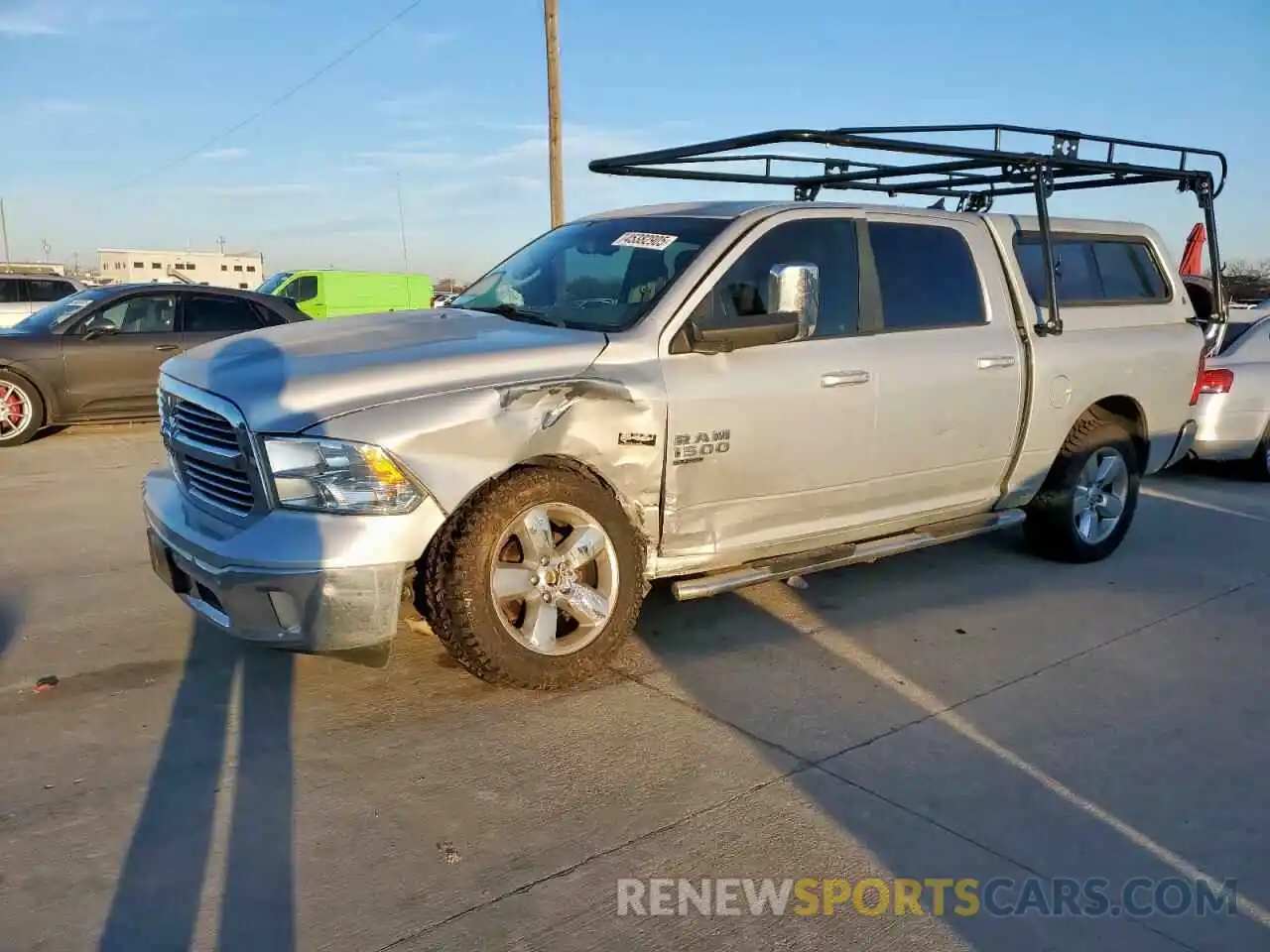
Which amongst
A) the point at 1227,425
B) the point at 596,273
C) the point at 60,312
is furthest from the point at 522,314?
the point at 60,312

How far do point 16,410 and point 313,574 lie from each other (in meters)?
8.09

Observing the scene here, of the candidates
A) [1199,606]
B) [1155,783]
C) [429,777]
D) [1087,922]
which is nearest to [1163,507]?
[1199,606]

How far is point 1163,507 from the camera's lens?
26.0ft

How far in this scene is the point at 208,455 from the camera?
383 centimetres

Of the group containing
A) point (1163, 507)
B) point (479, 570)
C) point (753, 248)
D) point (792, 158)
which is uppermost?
point (792, 158)

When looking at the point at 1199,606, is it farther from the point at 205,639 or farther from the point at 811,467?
the point at 205,639

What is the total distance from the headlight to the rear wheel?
13.2 feet

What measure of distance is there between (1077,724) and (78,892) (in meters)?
3.37

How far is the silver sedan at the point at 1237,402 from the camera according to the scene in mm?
8680

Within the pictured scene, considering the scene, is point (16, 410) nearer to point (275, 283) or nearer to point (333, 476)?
point (333, 476)

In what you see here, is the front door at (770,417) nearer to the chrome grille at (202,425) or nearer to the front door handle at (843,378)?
the front door handle at (843,378)

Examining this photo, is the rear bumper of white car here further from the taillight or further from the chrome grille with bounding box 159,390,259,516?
the chrome grille with bounding box 159,390,259,516

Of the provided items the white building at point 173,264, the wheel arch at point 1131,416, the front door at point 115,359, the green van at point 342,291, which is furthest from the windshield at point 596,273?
the white building at point 173,264

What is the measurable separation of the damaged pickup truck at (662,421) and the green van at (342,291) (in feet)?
63.4
